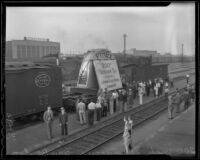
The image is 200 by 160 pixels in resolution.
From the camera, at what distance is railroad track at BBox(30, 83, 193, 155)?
6.11 meters

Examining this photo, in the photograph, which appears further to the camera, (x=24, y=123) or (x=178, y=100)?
(x=24, y=123)

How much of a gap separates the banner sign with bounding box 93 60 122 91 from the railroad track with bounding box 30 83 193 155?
91 centimetres

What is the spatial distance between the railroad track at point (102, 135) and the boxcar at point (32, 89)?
1.12 meters

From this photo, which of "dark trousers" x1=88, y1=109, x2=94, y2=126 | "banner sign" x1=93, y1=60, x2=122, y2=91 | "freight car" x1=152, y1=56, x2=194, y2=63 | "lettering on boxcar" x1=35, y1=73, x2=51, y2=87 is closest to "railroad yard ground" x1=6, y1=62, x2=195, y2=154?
"dark trousers" x1=88, y1=109, x2=94, y2=126

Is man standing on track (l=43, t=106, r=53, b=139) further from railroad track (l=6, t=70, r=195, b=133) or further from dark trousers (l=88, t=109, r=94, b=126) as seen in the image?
dark trousers (l=88, t=109, r=94, b=126)

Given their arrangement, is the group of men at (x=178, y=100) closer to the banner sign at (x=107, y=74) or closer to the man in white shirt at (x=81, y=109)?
the banner sign at (x=107, y=74)

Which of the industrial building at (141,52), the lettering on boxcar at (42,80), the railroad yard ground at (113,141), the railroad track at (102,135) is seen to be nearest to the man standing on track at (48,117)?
the railroad yard ground at (113,141)

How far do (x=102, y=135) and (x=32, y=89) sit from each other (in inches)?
97.5

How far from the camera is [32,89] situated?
24.5 ft

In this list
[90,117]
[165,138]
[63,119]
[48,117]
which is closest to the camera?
[165,138]

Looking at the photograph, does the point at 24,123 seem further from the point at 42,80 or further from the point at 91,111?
the point at 91,111

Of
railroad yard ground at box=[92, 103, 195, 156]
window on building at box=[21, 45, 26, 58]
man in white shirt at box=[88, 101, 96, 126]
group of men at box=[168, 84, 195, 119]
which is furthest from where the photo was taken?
man in white shirt at box=[88, 101, 96, 126]

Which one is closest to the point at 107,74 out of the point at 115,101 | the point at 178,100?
the point at 115,101
